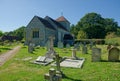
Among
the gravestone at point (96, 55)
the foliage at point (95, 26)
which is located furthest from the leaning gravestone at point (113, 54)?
the foliage at point (95, 26)

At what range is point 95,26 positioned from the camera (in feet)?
245

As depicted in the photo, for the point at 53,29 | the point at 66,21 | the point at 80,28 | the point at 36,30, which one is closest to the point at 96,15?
the point at 80,28

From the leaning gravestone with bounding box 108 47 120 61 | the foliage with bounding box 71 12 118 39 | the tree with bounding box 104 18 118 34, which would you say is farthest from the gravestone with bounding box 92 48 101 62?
the tree with bounding box 104 18 118 34

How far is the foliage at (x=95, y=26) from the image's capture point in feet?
242

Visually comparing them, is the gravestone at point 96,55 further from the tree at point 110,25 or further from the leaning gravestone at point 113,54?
the tree at point 110,25

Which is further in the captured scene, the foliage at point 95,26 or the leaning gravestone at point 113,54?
the foliage at point 95,26

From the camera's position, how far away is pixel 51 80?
6.54 m

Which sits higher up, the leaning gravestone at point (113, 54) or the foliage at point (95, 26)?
the foliage at point (95, 26)

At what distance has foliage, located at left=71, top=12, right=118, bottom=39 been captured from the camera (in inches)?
2904

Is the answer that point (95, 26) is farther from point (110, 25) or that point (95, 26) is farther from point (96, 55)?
point (96, 55)

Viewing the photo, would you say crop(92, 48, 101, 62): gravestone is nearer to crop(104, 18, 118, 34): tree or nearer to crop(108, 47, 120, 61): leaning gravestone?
crop(108, 47, 120, 61): leaning gravestone

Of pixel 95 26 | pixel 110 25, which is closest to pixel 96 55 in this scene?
pixel 95 26

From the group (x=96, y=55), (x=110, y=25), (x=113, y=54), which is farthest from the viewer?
(x=110, y=25)

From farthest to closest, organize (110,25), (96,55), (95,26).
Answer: (110,25), (95,26), (96,55)
